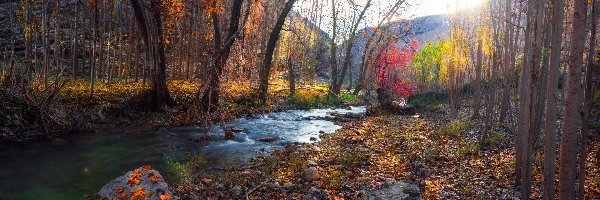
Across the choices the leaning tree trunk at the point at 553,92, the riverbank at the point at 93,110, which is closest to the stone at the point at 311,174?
the leaning tree trunk at the point at 553,92

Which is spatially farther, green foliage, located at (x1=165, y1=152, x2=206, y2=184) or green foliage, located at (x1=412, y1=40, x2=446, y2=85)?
green foliage, located at (x1=412, y1=40, x2=446, y2=85)

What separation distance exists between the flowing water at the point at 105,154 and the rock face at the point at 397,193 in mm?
4480

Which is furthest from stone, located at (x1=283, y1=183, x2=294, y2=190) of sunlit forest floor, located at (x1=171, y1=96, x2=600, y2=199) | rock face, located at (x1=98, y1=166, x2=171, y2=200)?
rock face, located at (x1=98, y1=166, x2=171, y2=200)

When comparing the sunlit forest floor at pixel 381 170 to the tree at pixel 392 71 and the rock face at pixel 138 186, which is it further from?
the tree at pixel 392 71

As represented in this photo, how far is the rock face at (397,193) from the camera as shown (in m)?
7.59

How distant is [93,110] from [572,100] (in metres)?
15.3

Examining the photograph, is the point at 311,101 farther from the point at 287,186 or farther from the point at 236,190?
the point at 236,190

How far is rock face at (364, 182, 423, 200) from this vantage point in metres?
7.59

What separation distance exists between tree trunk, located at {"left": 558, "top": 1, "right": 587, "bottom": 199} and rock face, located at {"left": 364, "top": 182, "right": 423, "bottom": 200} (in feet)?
9.06

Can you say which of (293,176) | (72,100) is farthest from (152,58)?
(293,176)

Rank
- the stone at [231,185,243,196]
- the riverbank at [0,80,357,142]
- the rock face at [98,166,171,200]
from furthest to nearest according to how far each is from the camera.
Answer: the riverbank at [0,80,357,142]
the stone at [231,185,243,196]
the rock face at [98,166,171,200]

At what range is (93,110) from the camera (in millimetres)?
15703

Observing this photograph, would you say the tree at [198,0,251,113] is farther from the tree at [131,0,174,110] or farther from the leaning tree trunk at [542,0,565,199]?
the leaning tree trunk at [542,0,565,199]

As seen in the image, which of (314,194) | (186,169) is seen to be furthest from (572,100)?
(186,169)
